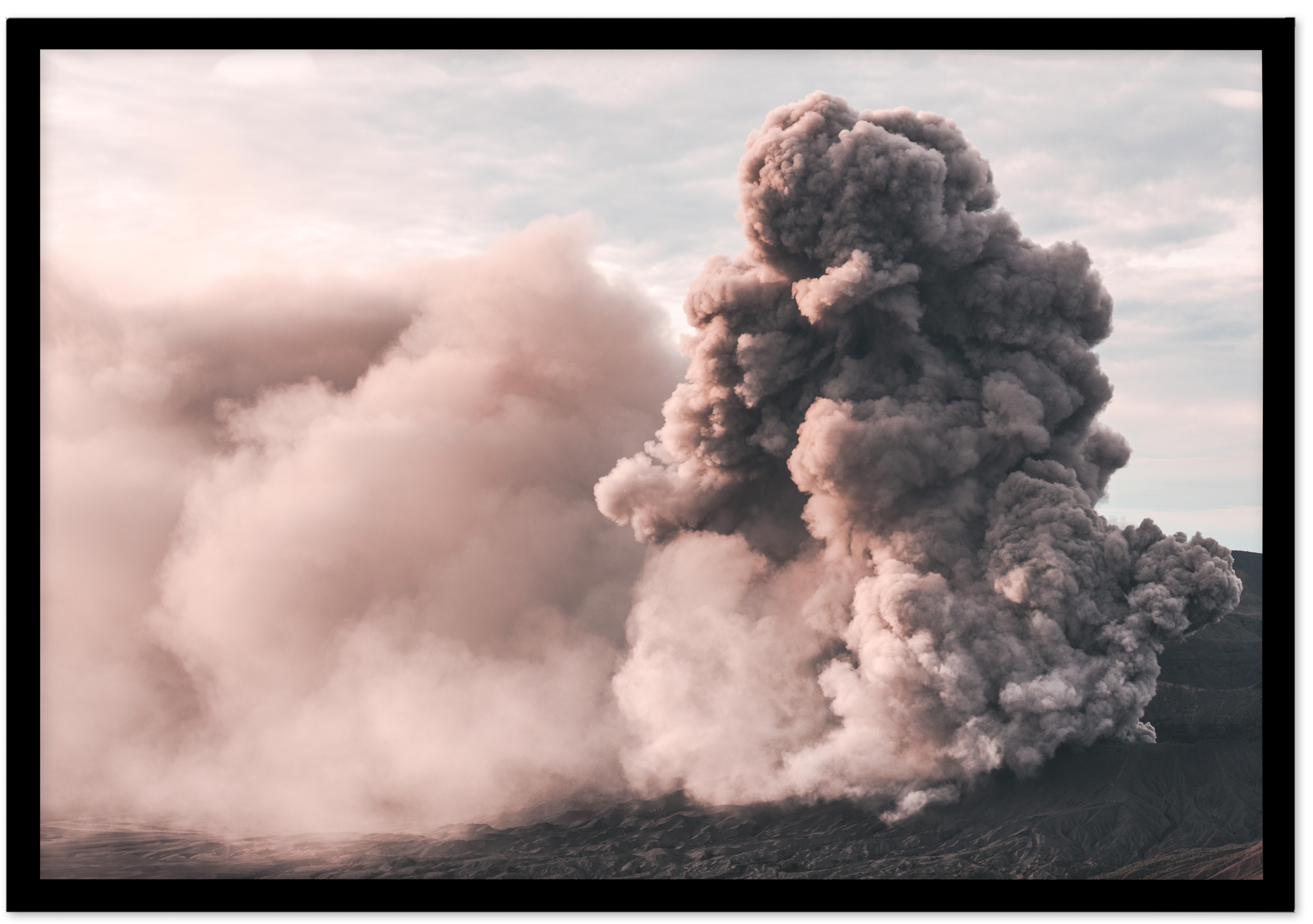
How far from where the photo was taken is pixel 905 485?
109ft

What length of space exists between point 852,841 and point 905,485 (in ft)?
35.8

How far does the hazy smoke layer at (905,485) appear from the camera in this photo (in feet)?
104

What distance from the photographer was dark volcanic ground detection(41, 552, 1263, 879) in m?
29.7

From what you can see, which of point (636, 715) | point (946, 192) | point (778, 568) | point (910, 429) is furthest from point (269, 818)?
point (946, 192)

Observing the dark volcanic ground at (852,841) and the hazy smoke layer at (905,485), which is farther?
the hazy smoke layer at (905,485)

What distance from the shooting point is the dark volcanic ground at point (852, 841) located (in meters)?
29.7

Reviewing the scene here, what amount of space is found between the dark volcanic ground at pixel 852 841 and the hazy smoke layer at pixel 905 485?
1.07 m

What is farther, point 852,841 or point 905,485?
point 905,485

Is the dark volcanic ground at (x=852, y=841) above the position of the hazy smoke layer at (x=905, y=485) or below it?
below

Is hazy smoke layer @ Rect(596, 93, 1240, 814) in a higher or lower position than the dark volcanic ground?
higher

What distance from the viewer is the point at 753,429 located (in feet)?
120

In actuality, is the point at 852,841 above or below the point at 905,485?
below

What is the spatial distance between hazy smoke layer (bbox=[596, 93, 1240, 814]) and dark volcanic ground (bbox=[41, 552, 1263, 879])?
42.1 inches

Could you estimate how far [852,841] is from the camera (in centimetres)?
3144
